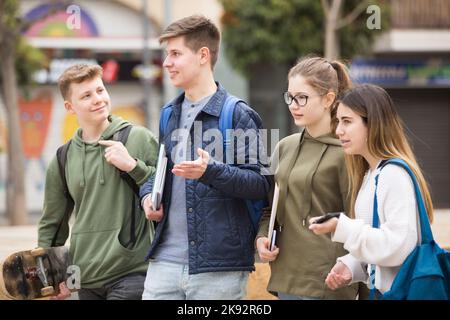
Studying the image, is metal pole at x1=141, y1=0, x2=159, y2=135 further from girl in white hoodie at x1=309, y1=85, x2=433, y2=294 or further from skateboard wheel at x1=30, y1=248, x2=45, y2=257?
girl in white hoodie at x1=309, y1=85, x2=433, y2=294

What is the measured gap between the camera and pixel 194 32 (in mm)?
3766

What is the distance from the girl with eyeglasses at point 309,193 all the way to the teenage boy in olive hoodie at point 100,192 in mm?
633

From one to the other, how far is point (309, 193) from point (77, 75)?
122 centimetres

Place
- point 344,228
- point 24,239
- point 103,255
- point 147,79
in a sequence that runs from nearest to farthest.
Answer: point 344,228, point 103,255, point 24,239, point 147,79

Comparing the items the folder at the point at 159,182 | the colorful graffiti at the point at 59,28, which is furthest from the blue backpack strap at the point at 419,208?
the colorful graffiti at the point at 59,28

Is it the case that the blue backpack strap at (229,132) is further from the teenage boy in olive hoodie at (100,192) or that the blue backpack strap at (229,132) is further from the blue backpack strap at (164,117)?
the teenage boy in olive hoodie at (100,192)

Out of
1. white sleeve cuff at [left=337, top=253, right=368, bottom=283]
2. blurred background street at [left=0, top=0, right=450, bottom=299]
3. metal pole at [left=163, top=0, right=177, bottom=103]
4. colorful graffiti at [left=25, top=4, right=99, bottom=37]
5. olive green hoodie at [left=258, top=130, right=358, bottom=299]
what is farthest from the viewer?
colorful graffiti at [left=25, top=4, right=99, bottom=37]

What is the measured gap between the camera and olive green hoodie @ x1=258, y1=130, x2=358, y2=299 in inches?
147

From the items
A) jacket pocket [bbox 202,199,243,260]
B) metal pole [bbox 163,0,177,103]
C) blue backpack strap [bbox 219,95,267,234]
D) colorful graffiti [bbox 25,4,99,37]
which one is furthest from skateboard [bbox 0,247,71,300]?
colorful graffiti [bbox 25,4,99,37]

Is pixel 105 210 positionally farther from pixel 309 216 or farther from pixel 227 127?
pixel 309 216

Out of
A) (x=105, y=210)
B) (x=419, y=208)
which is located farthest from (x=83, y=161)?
(x=419, y=208)

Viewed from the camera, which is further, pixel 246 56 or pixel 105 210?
pixel 246 56
